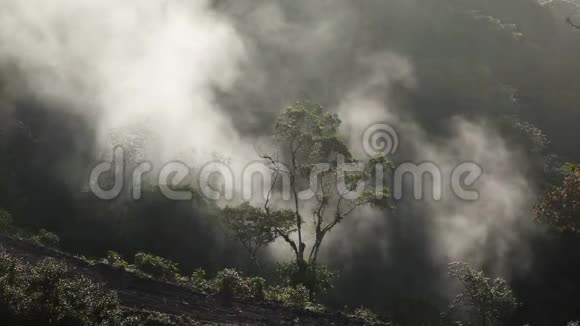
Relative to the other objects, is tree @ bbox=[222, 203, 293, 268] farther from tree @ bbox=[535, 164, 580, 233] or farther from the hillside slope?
tree @ bbox=[535, 164, 580, 233]

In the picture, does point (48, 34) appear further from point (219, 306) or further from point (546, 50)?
point (546, 50)

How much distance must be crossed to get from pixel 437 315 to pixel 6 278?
55.5 ft

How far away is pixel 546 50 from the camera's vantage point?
38.4 meters

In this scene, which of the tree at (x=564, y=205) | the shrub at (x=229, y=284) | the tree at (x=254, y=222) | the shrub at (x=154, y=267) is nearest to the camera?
the tree at (x=564, y=205)

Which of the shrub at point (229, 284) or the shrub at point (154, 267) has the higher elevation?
the shrub at point (154, 267)

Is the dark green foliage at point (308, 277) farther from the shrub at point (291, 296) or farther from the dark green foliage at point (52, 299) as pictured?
the dark green foliage at point (52, 299)

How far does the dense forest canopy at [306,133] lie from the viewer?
21.8m

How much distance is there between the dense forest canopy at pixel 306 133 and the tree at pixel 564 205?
5.95 meters

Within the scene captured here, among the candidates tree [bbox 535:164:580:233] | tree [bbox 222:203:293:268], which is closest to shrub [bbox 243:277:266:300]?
tree [bbox 222:203:293:268]

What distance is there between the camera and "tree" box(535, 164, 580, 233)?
10930 millimetres

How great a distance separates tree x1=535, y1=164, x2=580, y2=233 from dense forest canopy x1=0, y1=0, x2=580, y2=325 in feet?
19.5

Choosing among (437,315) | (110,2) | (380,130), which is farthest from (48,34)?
(437,315)

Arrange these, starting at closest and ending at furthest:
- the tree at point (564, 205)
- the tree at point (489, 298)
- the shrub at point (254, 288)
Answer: the tree at point (564, 205) → the shrub at point (254, 288) → the tree at point (489, 298)

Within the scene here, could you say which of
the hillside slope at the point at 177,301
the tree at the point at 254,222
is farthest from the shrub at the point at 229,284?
the tree at the point at 254,222
